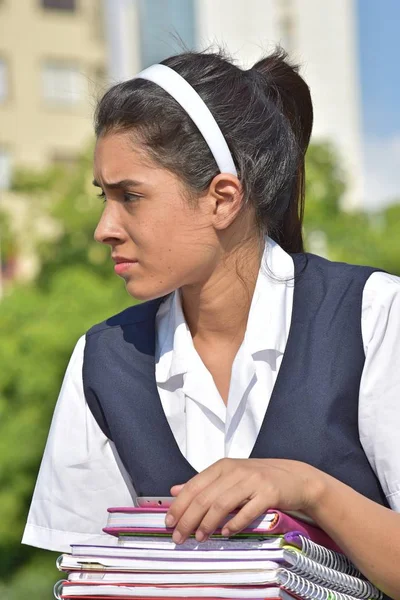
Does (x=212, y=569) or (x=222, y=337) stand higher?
(x=222, y=337)

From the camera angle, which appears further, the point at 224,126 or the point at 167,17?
the point at 167,17

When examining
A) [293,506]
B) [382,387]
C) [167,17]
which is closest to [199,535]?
[293,506]

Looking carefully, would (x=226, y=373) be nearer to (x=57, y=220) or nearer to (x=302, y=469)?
(x=302, y=469)

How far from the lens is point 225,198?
6.41 feet

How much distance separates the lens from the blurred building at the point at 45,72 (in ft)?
82.9

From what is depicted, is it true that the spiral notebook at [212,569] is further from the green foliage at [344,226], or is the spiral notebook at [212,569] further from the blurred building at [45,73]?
the blurred building at [45,73]

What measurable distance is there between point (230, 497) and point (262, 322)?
1.50 feet

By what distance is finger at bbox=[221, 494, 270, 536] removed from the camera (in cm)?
156

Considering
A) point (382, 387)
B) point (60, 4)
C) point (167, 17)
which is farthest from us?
point (60, 4)

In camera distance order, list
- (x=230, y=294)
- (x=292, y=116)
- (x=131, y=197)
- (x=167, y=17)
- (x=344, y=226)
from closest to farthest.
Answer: (x=131, y=197), (x=230, y=294), (x=292, y=116), (x=344, y=226), (x=167, y=17)

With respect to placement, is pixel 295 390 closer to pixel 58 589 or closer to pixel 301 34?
pixel 58 589

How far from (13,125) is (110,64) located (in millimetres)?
2714

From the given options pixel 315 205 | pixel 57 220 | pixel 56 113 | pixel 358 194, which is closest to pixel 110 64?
pixel 56 113

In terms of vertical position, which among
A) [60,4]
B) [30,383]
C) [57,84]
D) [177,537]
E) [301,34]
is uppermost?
[60,4]
